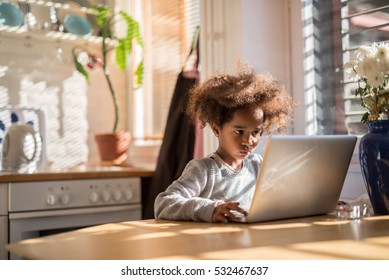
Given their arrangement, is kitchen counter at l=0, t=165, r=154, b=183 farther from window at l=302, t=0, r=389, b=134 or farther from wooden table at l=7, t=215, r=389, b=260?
wooden table at l=7, t=215, r=389, b=260

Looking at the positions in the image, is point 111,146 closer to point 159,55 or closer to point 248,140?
point 159,55

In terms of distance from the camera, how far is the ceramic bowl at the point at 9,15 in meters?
2.19

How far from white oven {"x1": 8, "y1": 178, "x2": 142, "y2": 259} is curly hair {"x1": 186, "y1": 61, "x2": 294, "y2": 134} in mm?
635

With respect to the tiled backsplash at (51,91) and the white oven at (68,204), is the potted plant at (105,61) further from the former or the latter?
the white oven at (68,204)

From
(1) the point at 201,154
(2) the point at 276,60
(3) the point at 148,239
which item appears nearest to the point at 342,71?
(2) the point at 276,60

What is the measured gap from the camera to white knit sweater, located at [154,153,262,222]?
1.09 m

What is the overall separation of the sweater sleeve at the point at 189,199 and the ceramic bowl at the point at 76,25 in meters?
1.35

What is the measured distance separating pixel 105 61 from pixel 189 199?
1464 mm

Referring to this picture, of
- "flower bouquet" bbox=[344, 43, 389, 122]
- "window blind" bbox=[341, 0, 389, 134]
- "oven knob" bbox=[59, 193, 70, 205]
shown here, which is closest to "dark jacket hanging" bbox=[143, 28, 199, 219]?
"oven knob" bbox=[59, 193, 70, 205]

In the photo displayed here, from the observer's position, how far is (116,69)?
8.71 ft

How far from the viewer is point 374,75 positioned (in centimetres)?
116
